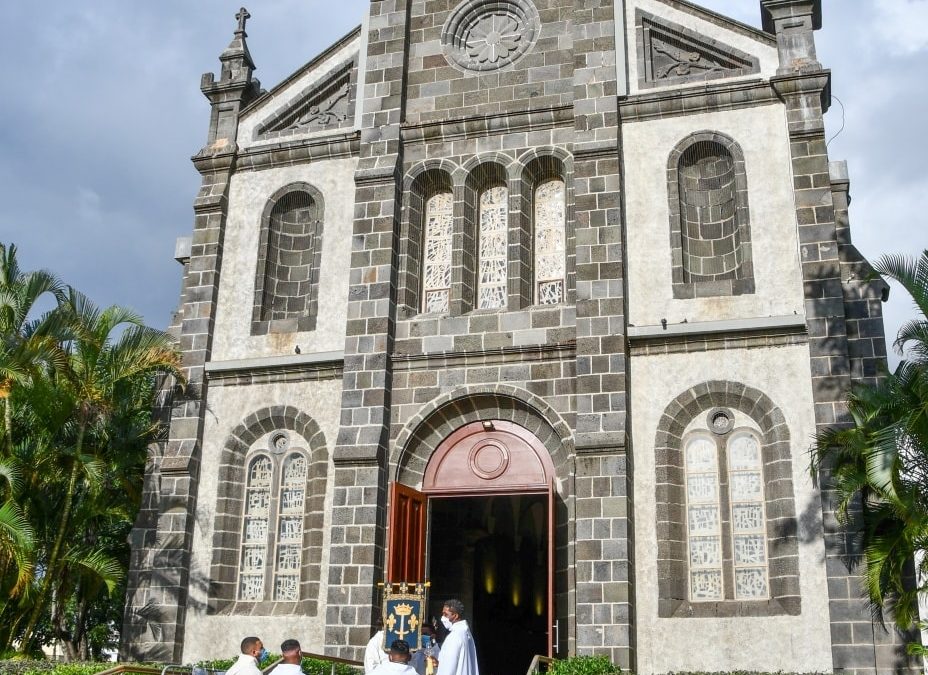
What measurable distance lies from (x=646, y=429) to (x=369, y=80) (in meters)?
8.46

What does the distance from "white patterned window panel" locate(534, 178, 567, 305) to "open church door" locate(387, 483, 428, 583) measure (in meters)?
3.91

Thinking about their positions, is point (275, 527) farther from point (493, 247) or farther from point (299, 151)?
point (299, 151)

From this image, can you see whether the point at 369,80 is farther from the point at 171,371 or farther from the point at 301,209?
the point at 171,371

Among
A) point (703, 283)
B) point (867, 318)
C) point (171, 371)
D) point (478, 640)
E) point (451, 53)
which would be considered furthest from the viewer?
point (478, 640)

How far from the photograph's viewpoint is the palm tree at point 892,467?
559 inches

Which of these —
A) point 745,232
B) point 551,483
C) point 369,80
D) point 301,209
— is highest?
Result: point 369,80

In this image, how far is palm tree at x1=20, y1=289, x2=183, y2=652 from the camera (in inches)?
723

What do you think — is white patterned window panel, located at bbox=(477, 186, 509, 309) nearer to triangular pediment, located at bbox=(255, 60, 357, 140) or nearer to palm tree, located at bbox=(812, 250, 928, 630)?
triangular pediment, located at bbox=(255, 60, 357, 140)

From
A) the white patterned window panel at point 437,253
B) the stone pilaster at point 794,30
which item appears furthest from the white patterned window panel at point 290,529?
the stone pilaster at point 794,30

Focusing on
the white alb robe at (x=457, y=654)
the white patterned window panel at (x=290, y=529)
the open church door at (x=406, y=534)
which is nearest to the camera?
the white alb robe at (x=457, y=654)

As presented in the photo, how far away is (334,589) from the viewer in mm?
17281

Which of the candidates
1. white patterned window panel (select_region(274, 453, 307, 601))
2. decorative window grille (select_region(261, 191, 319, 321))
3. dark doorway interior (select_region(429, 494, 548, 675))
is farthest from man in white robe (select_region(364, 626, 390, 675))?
dark doorway interior (select_region(429, 494, 548, 675))

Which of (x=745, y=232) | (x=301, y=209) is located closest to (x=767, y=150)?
(x=745, y=232)

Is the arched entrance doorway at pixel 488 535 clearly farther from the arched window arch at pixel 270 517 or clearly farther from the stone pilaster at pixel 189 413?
the stone pilaster at pixel 189 413
